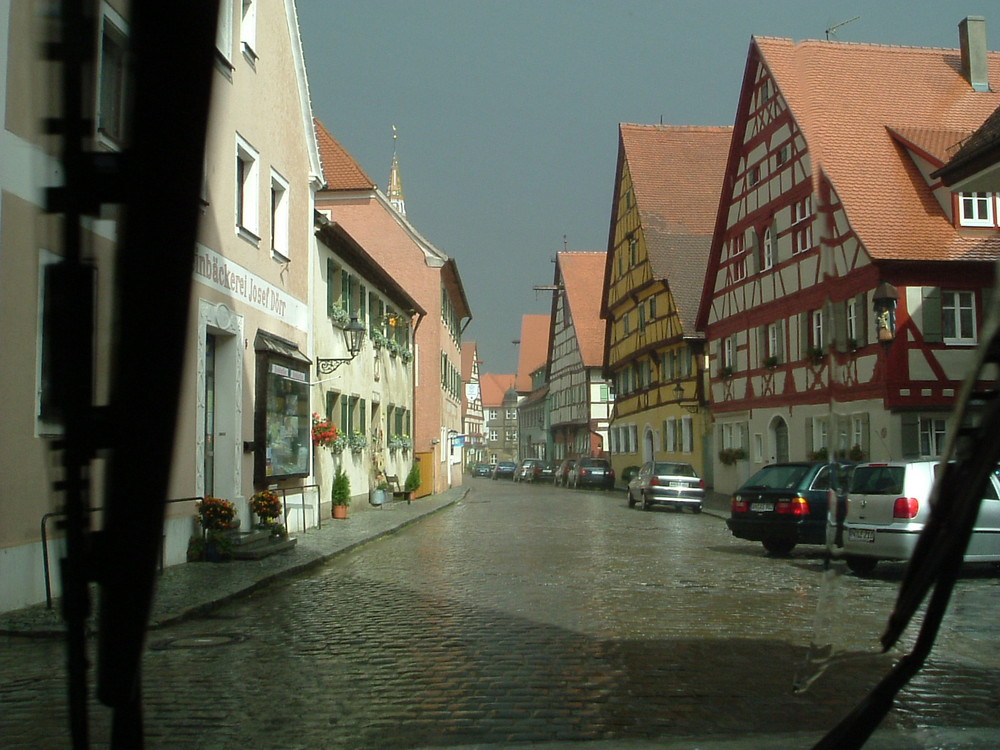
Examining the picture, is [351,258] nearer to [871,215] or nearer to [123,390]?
[871,215]

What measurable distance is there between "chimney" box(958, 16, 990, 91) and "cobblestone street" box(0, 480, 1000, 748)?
157cm

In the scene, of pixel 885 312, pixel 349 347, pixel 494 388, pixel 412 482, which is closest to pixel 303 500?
pixel 349 347

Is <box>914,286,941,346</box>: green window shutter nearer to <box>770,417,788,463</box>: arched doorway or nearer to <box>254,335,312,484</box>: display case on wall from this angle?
<box>254,335,312,484</box>: display case on wall

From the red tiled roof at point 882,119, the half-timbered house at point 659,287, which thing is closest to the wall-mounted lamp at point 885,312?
the red tiled roof at point 882,119

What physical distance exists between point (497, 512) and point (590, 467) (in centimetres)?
2021

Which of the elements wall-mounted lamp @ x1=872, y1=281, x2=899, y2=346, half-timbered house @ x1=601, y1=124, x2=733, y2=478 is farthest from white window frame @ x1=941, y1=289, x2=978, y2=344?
half-timbered house @ x1=601, y1=124, x2=733, y2=478

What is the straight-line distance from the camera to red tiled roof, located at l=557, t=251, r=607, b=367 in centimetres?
6306

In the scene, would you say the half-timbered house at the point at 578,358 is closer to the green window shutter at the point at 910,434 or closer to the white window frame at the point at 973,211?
the white window frame at the point at 973,211

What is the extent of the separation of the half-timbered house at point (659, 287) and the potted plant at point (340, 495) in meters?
19.7

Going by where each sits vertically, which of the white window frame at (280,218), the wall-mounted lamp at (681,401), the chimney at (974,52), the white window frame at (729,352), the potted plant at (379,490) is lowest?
the potted plant at (379,490)

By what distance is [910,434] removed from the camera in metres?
3.05

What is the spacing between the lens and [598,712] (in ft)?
19.0

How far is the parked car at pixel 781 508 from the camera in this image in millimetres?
15266

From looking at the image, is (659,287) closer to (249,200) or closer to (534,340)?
(249,200)
